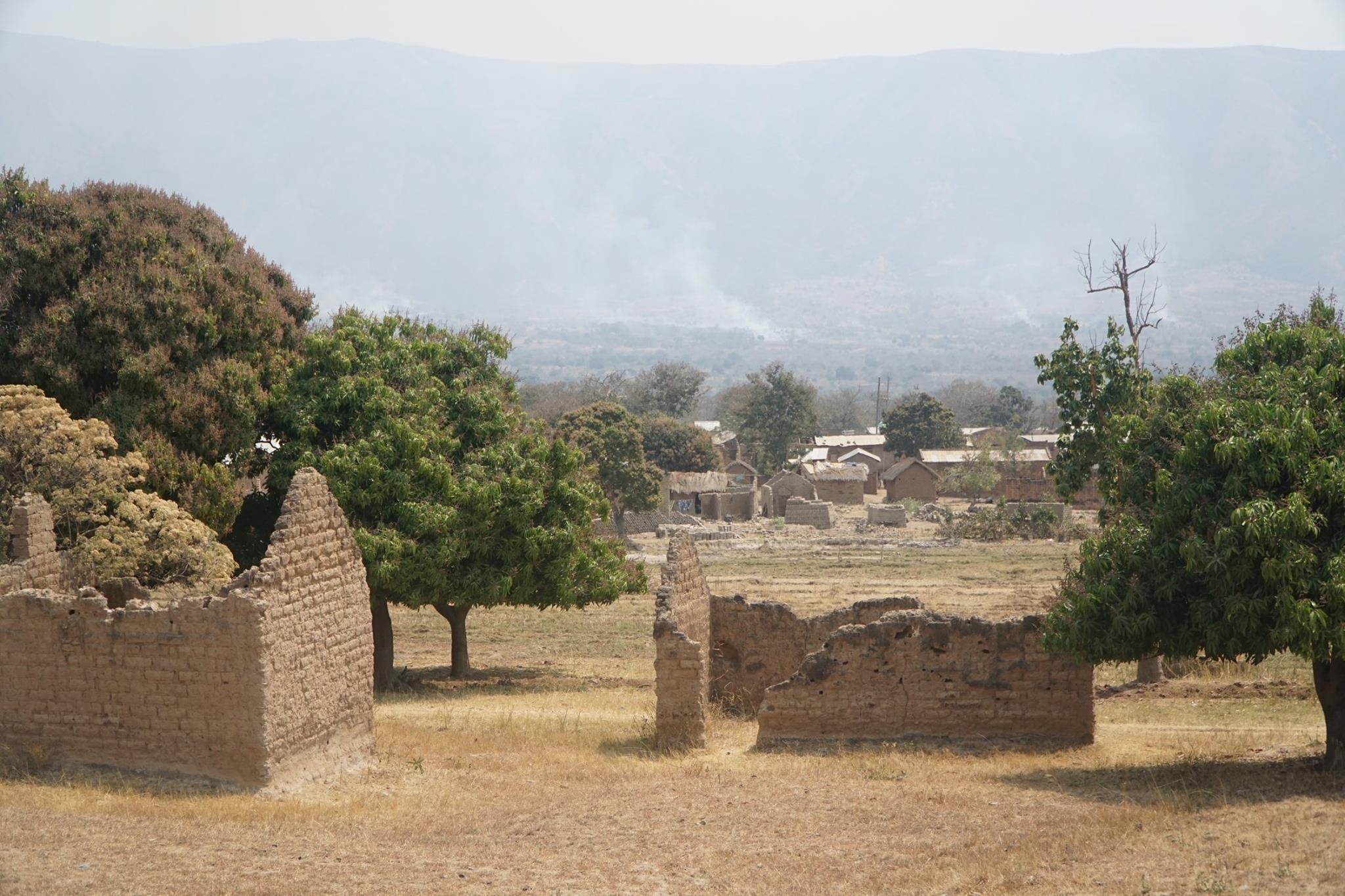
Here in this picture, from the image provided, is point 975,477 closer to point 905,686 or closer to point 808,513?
point 808,513

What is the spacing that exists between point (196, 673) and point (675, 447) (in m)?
64.2

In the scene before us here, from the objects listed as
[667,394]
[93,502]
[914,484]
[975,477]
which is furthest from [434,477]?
[667,394]

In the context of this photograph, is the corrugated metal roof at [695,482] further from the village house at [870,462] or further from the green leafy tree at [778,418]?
the green leafy tree at [778,418]

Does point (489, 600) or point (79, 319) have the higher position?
point (79, 319)

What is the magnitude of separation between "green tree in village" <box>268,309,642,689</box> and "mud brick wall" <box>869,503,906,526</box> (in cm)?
3894

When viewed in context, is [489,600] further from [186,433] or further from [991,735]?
[991,735]

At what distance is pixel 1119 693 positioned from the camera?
2192 centimetres

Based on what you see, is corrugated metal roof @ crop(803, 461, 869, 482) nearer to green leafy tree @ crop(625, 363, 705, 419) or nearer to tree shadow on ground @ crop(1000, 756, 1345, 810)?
green leafy tree @ crop(625, 363, 705, 419)

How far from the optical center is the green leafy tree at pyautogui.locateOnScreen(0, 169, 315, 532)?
21.3m

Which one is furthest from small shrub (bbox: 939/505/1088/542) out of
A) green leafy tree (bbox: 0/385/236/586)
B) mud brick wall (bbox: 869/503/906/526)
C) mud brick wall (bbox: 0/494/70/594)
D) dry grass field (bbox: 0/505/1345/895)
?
mud brick wall (bbox: 0/494/70/594)

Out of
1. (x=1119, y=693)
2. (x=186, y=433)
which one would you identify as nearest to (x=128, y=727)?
(x=186, y=433)

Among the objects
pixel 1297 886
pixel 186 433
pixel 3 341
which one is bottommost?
pixel 1297 886

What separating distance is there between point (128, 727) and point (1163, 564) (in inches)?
430

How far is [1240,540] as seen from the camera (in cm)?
1312
